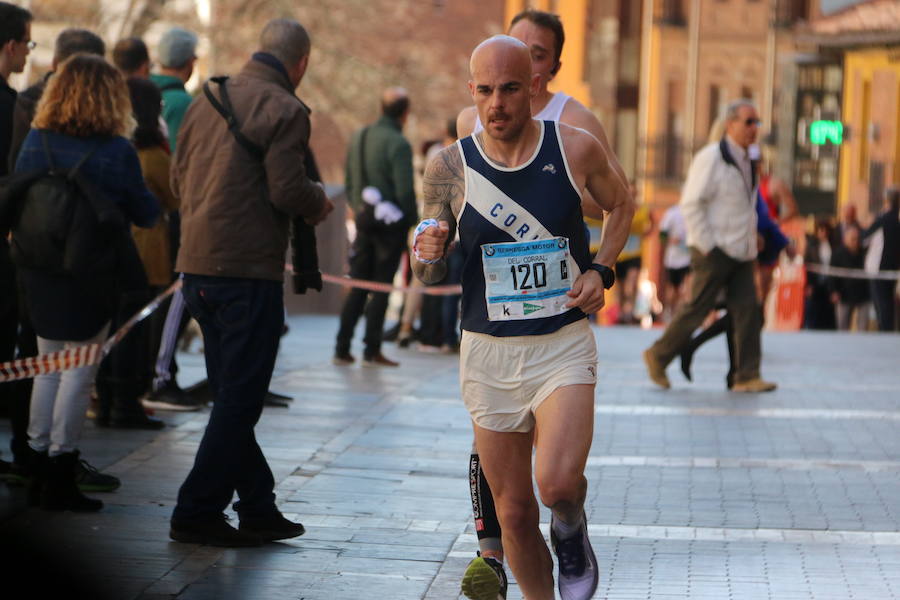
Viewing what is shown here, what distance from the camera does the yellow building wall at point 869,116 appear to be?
36.4m

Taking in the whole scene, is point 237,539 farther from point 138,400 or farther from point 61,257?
point 138,400

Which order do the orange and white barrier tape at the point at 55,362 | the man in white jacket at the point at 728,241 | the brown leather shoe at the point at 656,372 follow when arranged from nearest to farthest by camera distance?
the orange and white barrier tape at the point at 55,362
the man in white jacket at the point at 728,241
the brown leather shoe at the point at 656,372

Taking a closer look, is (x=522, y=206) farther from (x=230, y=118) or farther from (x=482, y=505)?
(x=230, y=118)

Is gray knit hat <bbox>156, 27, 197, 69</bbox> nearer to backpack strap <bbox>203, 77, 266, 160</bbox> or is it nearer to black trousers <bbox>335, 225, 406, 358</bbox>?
backpack strap <bbox>203, 77, 266, 160</bbox>

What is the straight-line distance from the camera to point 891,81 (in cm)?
3725

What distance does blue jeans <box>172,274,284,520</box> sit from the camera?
21.0 ft

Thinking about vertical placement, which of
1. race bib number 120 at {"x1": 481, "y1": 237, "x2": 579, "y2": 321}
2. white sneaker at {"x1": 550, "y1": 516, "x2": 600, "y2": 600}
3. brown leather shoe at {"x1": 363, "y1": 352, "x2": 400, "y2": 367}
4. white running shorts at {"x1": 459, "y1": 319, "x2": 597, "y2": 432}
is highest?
race bib number 120 at {"x1": 481, "y1": 237, "x2": 579, "y2": 321}

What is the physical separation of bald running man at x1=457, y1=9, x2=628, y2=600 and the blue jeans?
0.95 metres

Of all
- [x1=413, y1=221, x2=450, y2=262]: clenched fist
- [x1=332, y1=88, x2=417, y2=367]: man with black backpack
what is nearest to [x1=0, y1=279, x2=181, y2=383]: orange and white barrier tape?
[x1=413, y1=221, x2=450, y2=262]: clenched fist

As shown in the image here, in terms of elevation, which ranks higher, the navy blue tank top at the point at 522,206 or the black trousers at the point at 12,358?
the navy blue tank top at the point at 522,206

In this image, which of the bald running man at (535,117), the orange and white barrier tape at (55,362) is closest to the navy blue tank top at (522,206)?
the bald running man at (535,117)

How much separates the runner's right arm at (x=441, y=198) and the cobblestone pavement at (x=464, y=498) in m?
1.19

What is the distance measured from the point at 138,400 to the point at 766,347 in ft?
31.4

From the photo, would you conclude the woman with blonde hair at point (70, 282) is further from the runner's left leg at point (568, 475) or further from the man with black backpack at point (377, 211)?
the man with black backpack at point (377, 211)
